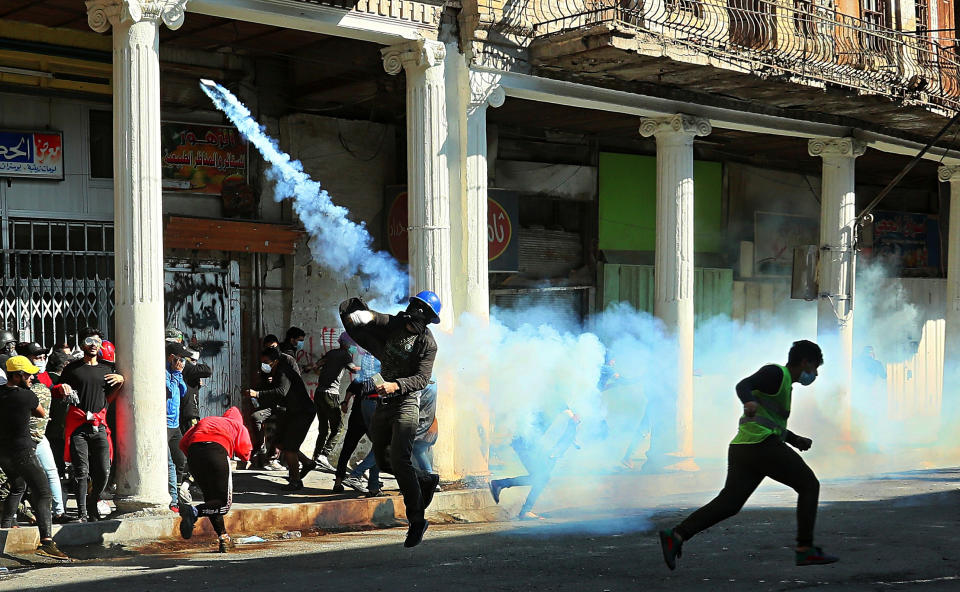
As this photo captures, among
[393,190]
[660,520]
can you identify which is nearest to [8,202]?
[393,190]

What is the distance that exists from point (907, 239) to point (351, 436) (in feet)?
49.9

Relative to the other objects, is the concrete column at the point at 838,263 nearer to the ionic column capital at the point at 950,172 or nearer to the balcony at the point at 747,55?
the balcony at the point at 747,55

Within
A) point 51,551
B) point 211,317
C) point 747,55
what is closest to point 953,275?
point 747,55

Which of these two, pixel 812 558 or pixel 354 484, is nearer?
pixel 812 558

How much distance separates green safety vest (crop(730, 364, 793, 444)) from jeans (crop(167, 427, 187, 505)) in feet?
16.3

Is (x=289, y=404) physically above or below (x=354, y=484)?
above

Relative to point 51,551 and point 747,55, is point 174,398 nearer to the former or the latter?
point 51,551

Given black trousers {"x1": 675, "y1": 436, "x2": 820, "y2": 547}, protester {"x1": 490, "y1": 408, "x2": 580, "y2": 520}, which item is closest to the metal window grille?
protester {"x1": 490, "y1": 408, "x2": 580, "y2": 520}

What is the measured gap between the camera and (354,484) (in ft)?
36.3

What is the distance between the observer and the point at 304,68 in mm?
13953

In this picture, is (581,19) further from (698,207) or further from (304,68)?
(698,207)

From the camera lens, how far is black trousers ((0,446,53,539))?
328 inches

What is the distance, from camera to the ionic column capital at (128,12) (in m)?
9.58

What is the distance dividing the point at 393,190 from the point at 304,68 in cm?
194
